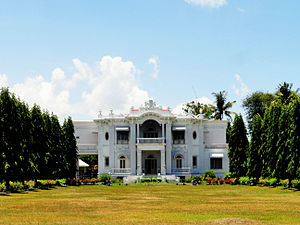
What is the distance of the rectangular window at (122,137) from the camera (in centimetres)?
6706

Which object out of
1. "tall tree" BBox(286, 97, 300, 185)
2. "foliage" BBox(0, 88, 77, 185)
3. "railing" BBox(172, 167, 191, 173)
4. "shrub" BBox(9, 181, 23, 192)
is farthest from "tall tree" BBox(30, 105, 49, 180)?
"tall tree" BBox(286, 97, 300, 185)

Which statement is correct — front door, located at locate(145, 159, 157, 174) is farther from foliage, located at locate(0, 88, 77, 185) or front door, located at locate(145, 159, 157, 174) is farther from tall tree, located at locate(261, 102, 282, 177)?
tall tree, located at locate(261, 102, 282, 177)

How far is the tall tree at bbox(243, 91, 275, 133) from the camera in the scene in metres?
91.1

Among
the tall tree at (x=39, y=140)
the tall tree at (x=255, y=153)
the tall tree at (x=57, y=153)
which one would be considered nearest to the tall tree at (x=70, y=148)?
the tall tree at (x=57, y=153)

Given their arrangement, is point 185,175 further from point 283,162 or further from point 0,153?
point 0,153

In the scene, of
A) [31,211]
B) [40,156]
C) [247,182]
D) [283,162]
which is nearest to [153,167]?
[247,182]

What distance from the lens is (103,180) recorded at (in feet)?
197

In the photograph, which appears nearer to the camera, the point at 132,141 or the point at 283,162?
the point at 283,162

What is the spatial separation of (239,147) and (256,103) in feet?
117

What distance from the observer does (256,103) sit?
3681 inches

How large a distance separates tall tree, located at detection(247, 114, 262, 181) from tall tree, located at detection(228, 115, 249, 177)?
378 centimetres

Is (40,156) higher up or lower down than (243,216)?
higher up

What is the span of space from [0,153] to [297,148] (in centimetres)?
2715

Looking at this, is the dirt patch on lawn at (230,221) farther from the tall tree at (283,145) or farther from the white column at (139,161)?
the white column at (139,161)
